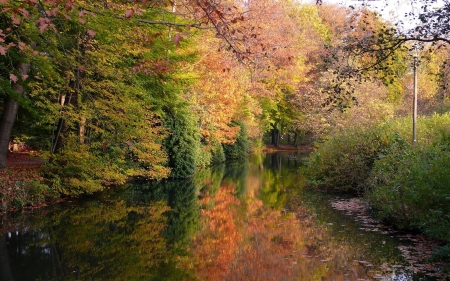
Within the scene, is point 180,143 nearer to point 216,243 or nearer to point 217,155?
point 217,155

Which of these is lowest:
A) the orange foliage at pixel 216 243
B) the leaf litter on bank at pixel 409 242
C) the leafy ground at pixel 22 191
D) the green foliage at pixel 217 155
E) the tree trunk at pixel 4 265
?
the tree trunk at pixel 4 265

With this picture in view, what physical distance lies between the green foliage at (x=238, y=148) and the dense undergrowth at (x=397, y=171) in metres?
15.9

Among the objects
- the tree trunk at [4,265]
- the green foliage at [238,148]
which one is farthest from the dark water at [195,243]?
the green foliage at [238,148]

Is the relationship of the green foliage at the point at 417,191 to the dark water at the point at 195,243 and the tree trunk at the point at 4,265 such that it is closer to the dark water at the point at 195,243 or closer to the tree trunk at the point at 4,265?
the dark water at the point at 195,243

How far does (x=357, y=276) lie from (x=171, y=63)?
943 centimetres

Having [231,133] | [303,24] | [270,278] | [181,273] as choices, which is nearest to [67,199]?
[181,273]

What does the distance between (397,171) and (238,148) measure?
2354 centimetres

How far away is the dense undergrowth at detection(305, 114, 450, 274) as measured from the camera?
7.54 m

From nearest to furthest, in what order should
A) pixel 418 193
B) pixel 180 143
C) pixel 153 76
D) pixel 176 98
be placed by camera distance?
1. pixel 418 193
2. pixel 153 76
3. pixel 176 98
4. pixel 180 143

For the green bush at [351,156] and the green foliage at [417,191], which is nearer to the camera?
the green foliage at [417,191]

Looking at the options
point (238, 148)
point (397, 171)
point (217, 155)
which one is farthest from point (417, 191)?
point (238, 148)

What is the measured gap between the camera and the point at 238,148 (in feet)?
113

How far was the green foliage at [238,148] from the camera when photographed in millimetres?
33416

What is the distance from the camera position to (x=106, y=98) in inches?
529
